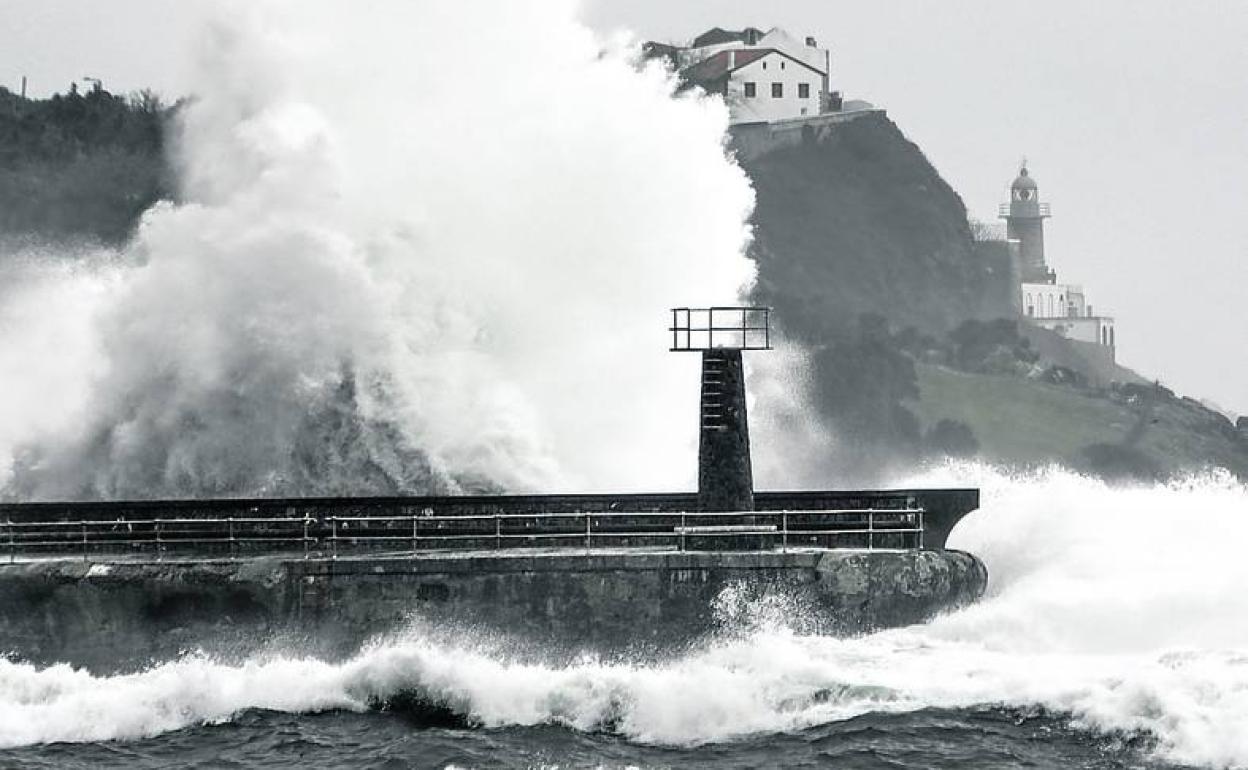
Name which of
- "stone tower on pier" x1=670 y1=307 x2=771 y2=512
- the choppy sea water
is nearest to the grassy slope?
"stone tower on pier" x1=670 y1=307 x2=771 y2=512

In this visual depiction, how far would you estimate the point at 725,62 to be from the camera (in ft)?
421

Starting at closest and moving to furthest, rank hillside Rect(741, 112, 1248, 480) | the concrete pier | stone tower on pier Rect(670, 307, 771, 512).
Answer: the concrete pier < stone tower on pier Rect(670, 307, 771, 512) < hillside Rect(741, 112, 1248, 480)

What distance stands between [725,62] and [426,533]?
100003mm

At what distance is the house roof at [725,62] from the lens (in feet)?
419

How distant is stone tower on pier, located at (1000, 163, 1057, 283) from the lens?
148750 millimetres

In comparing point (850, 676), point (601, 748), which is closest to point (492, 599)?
point (601, 748)

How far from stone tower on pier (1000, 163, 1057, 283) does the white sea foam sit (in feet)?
394

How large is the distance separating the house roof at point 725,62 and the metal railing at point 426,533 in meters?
98.4

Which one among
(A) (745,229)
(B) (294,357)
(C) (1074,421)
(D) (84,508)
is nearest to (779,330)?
(C) (1074,421)

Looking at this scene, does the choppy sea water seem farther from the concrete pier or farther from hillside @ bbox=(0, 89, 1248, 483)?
hillside @ bbox=(0, 89, 1248, 483)

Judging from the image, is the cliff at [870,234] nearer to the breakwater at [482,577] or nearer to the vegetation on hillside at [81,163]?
the vegetation on hillside at [81,163]

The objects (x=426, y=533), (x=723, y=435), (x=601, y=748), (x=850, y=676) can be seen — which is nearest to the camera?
(x=601, y=748)

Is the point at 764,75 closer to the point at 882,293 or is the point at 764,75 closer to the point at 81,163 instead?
the point at 882,293

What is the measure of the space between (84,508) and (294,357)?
1407cm
